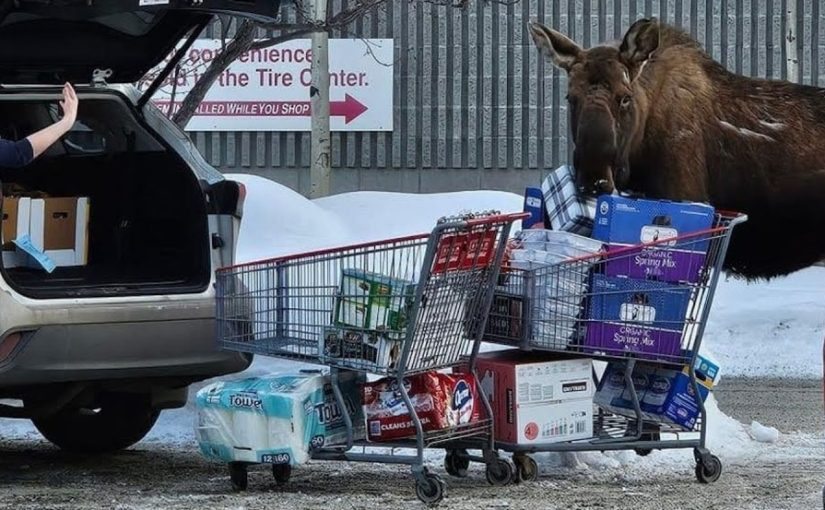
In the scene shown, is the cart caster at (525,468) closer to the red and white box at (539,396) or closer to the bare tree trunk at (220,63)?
the red and white box at (539,396)

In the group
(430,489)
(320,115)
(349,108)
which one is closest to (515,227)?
(320,115)

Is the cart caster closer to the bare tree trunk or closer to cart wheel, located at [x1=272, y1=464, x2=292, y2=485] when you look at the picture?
cart wheel, located at [x1=272, y1=464, x2=292, y2=485]

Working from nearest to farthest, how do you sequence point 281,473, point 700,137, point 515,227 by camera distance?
point 281,473
point 700,137
point 515,227

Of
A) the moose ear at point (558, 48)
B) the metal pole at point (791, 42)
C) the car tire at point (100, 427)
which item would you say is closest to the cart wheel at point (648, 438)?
the moose ear at point (558, 48)

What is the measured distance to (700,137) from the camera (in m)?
8.88

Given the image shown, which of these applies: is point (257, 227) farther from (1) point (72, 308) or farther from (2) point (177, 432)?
(1) point (72, 308)

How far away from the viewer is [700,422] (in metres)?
7.68

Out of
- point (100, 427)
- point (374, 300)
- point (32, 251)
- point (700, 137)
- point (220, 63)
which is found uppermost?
point (220, 63)

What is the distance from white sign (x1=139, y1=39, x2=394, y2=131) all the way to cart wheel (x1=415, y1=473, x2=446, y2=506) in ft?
30.2

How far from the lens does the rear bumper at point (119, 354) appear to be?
7.12 metres

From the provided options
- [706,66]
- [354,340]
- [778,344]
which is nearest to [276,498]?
[354,340]

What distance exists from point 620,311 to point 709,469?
0.86 meters

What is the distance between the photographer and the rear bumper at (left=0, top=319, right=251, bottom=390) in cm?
712

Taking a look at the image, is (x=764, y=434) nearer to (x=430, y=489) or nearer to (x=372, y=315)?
(x=430, y=489)
